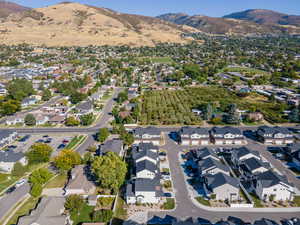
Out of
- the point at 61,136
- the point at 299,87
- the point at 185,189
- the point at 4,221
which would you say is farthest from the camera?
the point at 299,87

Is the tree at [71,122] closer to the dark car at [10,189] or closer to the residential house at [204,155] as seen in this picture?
the dark car at [10,189]

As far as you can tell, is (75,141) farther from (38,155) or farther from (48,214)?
(48,214)

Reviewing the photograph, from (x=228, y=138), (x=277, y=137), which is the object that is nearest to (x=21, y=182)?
(x=228, y=138)

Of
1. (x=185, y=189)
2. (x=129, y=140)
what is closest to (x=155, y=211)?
(x=185, y=189)

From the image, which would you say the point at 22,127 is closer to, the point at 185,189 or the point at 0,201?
the point at 0,201

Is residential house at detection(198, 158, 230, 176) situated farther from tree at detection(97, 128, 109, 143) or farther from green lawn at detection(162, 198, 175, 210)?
tree at detection(97, 128, 109, 143)

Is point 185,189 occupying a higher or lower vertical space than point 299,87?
lower

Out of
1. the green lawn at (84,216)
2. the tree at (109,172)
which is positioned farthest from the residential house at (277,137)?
the green lawn at (84,216)
